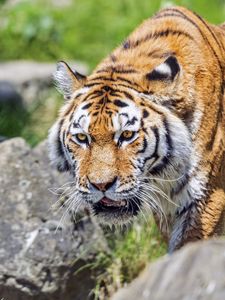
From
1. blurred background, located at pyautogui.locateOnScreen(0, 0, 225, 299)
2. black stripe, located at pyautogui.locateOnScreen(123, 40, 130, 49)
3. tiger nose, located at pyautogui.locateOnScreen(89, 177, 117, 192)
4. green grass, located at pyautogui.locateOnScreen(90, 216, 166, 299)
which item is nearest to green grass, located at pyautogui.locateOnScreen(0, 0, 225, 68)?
blurred background, located at pyautogui.locateOnScreen(0, 0, 225, 299)

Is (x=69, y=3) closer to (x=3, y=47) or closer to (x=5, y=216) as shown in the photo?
(x=3, y=47)

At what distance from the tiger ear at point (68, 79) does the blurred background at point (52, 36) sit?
420cm

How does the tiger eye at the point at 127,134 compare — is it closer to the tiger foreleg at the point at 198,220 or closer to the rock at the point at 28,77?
the tiger foreleg at the point at 198,220

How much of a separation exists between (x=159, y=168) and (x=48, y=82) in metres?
6.40

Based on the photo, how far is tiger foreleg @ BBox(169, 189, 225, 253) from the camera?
21.1 ft

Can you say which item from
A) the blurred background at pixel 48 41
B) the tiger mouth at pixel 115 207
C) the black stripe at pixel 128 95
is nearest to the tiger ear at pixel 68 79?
the black stripe at pixel 128 95

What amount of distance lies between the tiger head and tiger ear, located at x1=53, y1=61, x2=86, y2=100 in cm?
9

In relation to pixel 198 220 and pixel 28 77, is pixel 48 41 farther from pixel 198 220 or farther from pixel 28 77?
pixel 198 220

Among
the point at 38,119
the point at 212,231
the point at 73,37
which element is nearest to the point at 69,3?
the point at 73,37

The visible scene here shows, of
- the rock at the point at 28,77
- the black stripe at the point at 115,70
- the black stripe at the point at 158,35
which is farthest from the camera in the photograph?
the rock at the point at 28,77

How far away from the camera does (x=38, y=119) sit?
10.5m

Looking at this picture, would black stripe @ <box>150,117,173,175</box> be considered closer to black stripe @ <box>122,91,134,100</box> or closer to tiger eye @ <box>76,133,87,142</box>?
black stripe @ <box>122,91,134,100</box>

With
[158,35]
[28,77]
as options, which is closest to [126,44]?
[158,35]

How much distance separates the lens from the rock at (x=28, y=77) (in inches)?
484
